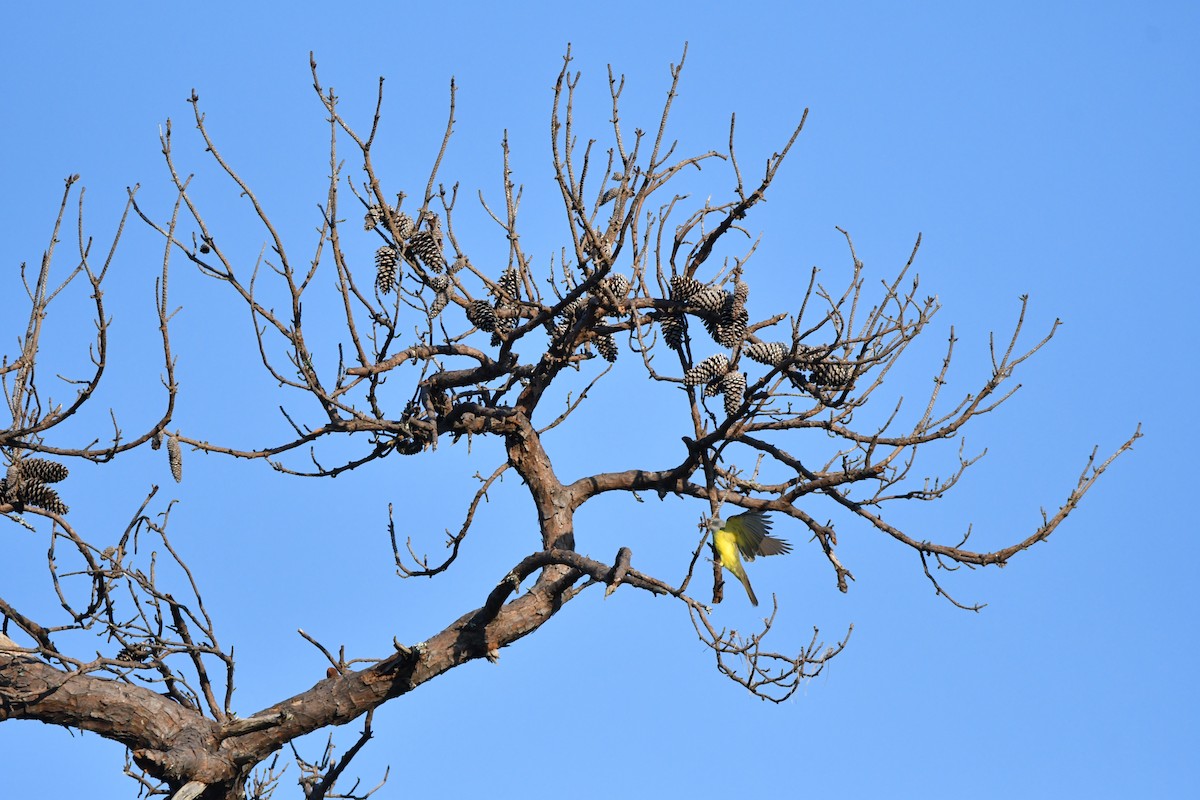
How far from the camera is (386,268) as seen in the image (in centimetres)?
521

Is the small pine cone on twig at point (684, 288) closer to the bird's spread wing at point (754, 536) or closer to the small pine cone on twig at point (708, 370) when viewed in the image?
the small pine cone on twig at point (708, 370)

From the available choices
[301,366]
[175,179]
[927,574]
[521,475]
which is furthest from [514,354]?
[927,574]

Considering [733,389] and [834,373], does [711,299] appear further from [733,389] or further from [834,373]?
[834,373]

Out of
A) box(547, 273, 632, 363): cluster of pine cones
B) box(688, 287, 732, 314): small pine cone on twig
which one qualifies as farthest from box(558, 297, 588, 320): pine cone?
box(688, 287, 732, 314): small pine cone on twig

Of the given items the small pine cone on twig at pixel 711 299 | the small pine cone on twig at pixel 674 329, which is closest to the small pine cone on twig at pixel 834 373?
the small pine cone on twig at pixel 711 299

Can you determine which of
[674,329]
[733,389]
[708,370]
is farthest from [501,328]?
[733,389]

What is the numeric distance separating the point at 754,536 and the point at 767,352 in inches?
32.3

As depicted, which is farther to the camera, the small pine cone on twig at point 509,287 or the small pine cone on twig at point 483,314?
the small pine cone on twig at point 509,287

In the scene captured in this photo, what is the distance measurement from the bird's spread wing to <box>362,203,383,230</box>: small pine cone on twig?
1998mm

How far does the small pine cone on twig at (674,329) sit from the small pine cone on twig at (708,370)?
24cm

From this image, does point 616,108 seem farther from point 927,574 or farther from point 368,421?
point 927,574

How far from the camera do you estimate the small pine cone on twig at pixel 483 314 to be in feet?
18.0

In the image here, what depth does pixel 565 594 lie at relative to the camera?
18.0 ft

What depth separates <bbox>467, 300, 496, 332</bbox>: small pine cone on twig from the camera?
549cm
